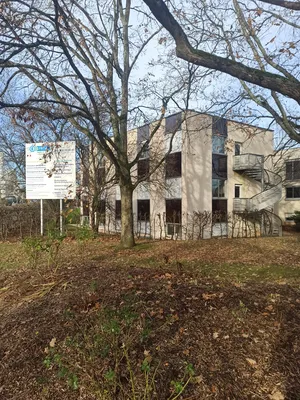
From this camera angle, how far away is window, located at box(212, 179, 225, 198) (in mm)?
20827

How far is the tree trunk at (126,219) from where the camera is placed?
962 centimetres

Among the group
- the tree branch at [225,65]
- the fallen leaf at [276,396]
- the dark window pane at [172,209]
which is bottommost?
the fallen leaf at [276,396]

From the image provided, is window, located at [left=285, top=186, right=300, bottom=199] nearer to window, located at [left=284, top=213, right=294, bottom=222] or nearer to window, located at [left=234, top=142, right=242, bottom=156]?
window, located at [left=284, top=213, right=294, bottom=222]

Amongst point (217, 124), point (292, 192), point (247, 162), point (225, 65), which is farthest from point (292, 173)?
point (225, 65)

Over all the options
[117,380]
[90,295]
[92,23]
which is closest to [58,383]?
[117,380]

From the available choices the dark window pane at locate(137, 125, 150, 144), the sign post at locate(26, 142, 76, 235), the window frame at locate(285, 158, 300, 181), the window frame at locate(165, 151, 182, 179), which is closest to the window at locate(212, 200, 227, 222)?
the window frame at locate(165, 151, 182, 179)

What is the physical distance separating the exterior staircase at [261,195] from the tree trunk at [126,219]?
1296cm

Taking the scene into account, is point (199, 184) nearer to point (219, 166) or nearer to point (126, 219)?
point (219, 166)

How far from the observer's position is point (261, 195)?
20016mm

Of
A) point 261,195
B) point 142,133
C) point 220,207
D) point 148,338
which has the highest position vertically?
point 142,133

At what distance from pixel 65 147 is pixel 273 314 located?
1049 centimetres

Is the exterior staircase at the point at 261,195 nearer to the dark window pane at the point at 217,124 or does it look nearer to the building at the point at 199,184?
A: the building at the point at 199,184

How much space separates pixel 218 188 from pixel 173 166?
4.09m

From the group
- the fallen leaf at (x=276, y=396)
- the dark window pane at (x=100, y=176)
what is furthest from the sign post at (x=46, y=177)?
the fallen leaf at (x=276, y=396)
